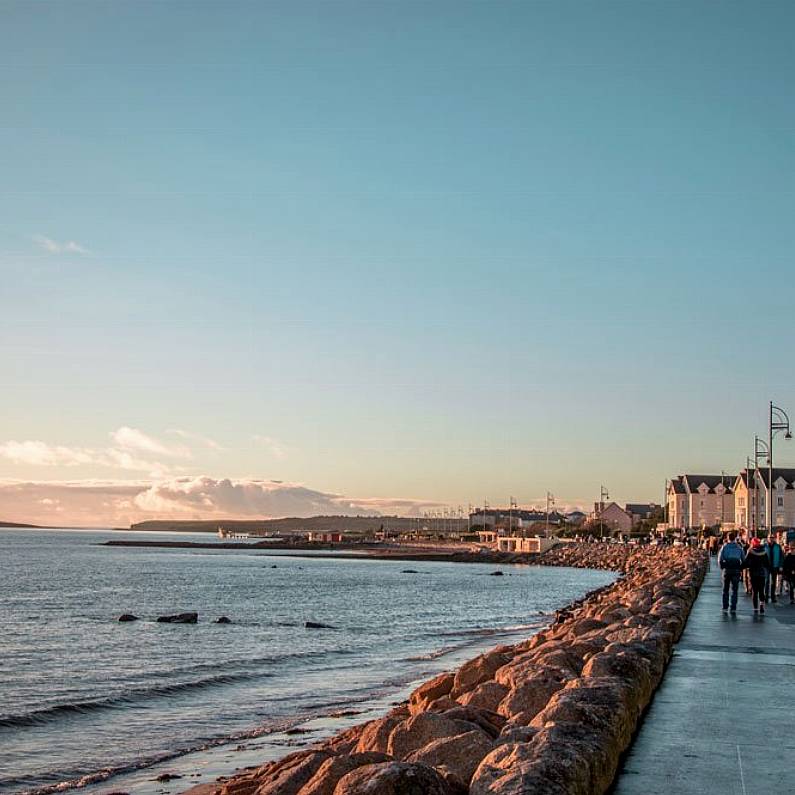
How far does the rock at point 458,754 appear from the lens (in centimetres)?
631

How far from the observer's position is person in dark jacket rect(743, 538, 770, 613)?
61.1 feet

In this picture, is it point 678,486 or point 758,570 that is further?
point 678,486

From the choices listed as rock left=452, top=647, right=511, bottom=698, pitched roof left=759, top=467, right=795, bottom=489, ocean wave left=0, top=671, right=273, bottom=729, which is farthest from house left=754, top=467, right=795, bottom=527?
rock left=452, top=647, right=511, bottom=698

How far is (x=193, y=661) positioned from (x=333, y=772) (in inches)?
802

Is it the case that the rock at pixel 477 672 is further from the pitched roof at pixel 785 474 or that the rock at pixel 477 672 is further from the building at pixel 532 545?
the building at pixel 532 545

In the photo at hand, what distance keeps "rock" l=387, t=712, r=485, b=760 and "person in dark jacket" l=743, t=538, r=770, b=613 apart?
12.2 metres

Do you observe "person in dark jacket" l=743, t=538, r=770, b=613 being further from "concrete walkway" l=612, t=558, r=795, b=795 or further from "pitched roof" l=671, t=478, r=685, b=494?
"pitched roof" l=671, t=478, r=685, b=494

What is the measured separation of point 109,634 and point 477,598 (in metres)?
25.0

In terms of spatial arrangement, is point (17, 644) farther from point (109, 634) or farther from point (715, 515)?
point (715, 515)

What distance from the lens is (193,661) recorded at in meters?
25.7

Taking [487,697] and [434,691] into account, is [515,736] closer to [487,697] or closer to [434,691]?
[487,697]

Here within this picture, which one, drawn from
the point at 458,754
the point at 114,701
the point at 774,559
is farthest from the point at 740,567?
the point at 458,754

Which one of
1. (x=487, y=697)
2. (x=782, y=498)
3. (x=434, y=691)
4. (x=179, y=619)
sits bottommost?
(x=179, y=619)

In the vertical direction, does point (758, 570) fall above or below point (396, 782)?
above
